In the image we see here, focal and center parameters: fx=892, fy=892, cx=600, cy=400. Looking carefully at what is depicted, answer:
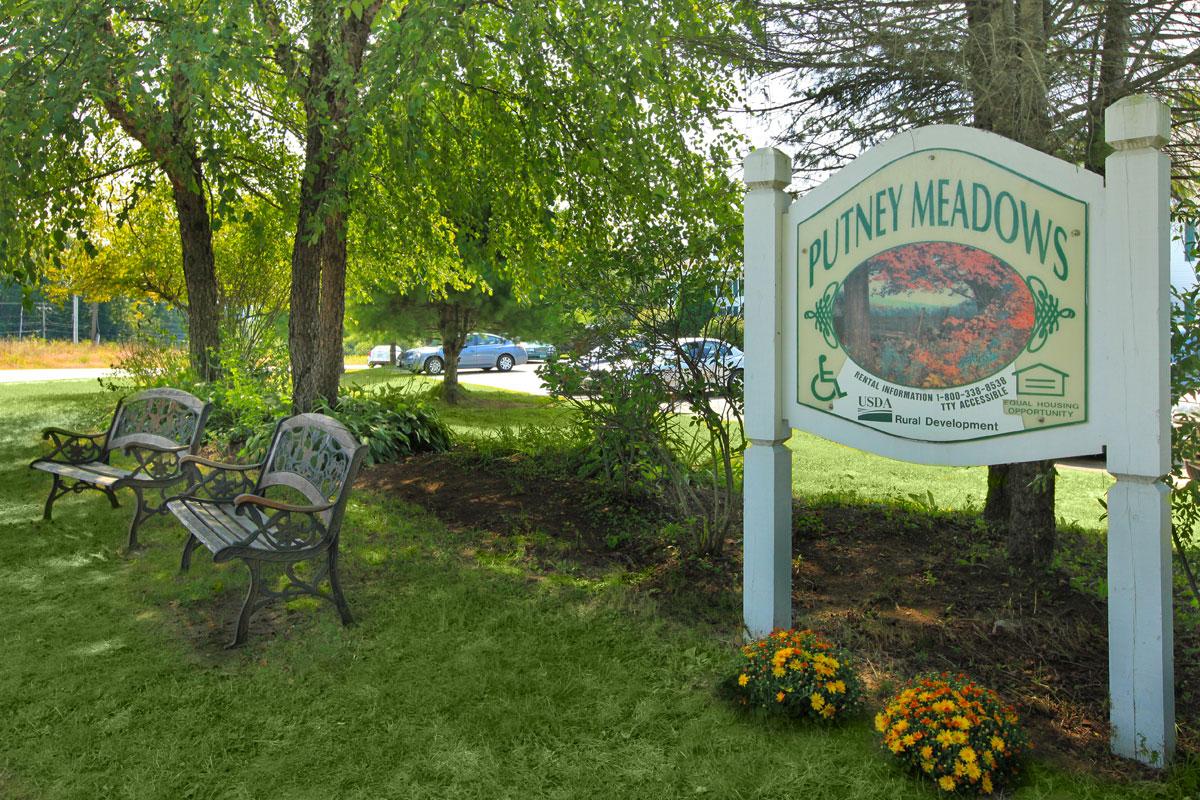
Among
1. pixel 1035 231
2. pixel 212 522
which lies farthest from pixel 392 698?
pixel 1035 231

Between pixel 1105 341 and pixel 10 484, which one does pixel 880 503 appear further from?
pixel 10 484

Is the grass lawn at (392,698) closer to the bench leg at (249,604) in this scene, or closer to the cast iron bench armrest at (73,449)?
the bench leg at (249,604)

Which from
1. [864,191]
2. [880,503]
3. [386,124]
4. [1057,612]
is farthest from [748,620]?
[386,124]

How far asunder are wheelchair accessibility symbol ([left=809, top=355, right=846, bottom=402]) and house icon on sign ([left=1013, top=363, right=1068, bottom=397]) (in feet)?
2.31

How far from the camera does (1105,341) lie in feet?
9.98

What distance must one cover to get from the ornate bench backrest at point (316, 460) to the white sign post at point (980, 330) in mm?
1996

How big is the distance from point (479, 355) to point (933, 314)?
28870 mm

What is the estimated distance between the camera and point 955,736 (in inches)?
114

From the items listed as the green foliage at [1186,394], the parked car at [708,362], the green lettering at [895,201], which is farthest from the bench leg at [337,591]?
the green foliage at [1186,394]

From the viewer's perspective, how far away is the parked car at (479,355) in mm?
29969

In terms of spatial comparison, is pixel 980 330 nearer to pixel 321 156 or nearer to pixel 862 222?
pixel 862 222

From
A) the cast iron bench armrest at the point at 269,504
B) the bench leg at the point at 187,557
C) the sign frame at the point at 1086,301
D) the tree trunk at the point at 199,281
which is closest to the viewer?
the sign frame at the point at 1086,301

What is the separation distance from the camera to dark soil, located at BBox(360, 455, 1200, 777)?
11.9 ft

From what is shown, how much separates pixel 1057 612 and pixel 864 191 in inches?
94.7
